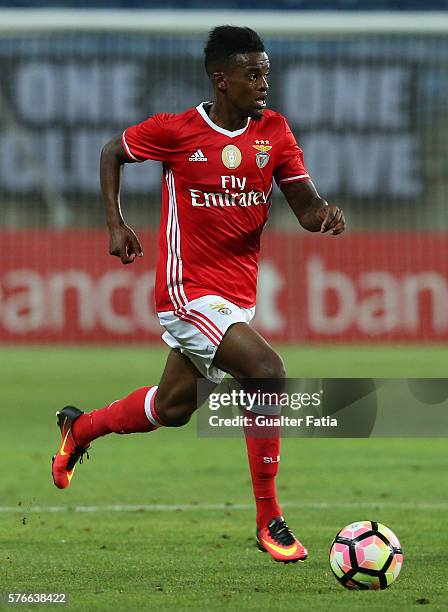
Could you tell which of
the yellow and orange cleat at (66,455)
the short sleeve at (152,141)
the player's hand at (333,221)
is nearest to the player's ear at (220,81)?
the short sleeve at (152,141)

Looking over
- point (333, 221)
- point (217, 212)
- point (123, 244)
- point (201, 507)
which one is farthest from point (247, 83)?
point (201, 507)

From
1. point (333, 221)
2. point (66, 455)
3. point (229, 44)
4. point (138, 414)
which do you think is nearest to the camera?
point (333, 221)

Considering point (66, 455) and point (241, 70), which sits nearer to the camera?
point (241, 70)

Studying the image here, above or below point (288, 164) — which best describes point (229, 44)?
above

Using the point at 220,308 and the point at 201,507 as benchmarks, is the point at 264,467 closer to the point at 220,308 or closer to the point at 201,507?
the point at 220,308

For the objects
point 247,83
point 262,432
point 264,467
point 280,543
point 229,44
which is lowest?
point 280,543

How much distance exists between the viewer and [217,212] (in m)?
6.11

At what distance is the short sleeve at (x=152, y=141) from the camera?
20.2ft

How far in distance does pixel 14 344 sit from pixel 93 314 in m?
1.14

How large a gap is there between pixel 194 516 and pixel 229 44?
2479 mm

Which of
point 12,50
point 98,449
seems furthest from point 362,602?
point 12,50

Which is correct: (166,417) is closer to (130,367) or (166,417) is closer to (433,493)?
(433,493)

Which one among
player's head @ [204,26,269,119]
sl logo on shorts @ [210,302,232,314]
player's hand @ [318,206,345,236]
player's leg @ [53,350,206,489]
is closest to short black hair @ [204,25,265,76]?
player's head @ [204,26,269,119]

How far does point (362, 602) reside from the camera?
4.98 metres
